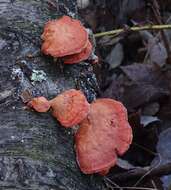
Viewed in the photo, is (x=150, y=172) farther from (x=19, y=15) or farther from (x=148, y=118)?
(x=19, y=15)

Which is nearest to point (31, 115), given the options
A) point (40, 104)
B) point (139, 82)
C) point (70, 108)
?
point (40, 104)

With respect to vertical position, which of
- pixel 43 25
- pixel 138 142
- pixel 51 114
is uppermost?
pixel 43 25

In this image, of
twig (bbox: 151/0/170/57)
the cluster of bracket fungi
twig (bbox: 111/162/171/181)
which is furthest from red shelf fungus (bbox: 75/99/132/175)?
twig (bbox: 151/0/170/57)

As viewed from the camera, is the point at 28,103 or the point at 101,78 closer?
the point at 28,103

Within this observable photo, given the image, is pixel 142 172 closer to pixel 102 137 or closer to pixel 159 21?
pixel 102 137

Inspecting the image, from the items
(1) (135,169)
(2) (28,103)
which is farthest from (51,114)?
(1) (135,169)

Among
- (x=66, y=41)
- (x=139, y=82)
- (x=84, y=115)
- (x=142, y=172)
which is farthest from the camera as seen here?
(x=139, y=82)
